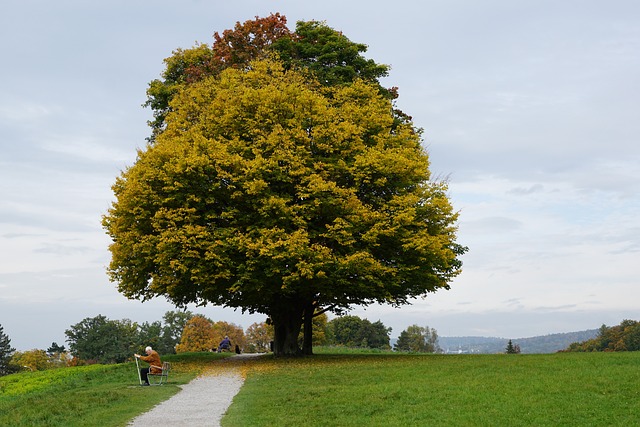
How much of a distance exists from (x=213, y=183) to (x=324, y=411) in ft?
56.4

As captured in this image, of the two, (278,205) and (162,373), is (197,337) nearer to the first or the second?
(278,205)

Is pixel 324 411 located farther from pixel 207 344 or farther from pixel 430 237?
pixel 207 344

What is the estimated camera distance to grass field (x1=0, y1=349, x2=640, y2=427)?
1505cm

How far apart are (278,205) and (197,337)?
6912 centimetres

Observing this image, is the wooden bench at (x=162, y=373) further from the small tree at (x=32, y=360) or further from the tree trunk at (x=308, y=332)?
the small tree at (x=32, y=360)

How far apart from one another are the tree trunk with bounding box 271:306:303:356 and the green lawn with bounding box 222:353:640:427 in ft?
32.0

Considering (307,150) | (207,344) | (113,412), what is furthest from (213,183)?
(207,344)

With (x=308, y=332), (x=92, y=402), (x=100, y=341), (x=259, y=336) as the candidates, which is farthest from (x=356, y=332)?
(x=92, y=402)

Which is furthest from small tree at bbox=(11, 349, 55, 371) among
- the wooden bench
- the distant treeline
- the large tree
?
the wooden bench

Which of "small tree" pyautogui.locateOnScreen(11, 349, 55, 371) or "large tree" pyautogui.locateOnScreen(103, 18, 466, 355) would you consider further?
"small tree" pyautogui.locateOnScreen(11, 349, 55, 371)

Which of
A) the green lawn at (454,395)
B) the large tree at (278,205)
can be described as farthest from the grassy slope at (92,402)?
the large tree at (278,205)

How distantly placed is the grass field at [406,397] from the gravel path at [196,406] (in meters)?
0.38

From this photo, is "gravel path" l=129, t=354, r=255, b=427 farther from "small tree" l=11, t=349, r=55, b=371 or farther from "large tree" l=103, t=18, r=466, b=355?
"small tree" l=11, t=349, r=55, b=371

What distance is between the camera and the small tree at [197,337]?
303ft
